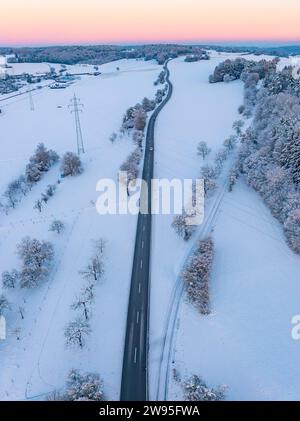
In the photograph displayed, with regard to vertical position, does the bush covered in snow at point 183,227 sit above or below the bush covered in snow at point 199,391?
above

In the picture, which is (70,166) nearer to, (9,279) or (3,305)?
(9,279)

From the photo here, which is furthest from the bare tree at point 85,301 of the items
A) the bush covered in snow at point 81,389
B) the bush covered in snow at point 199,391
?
the bush covered in snow at point 199,391

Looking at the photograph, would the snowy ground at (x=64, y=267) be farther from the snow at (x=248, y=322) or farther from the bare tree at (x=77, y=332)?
the snow at (x=248, y=322)

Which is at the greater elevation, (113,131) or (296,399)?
(113,131)

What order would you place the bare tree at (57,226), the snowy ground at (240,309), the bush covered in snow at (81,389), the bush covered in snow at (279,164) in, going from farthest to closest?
the bare tree at (57,226)
the bush covered in snow at (279,164)
the snowy ground at (240,309)
the bush covered in snow at (81,389)

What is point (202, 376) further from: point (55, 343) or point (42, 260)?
point (42, 260)

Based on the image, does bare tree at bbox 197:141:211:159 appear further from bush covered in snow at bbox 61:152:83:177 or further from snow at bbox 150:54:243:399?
bush covered in snow at bbox 61:152:83:177
